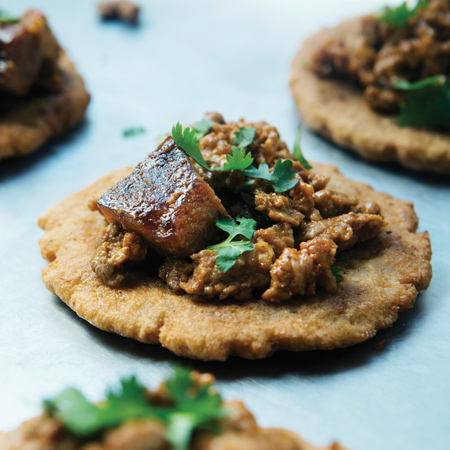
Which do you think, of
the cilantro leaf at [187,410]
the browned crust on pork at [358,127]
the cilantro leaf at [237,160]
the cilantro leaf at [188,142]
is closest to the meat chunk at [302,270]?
the cilantro leaf at [237,160]

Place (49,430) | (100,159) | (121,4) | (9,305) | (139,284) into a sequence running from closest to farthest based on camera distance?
1. (49,430)
2. (139,284)
3. (9,305)
4. (100,159)
5. (121,4)

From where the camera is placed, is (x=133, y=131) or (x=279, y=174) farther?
(x=133, y=131)

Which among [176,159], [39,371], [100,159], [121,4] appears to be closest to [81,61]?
[121,4]

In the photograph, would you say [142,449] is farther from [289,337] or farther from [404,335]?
[404,335]

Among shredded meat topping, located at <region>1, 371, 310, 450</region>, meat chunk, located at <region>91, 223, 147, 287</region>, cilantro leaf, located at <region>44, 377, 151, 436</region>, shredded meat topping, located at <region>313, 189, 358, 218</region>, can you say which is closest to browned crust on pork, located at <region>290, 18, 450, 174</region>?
shredded meat topping, located at <region>313, 189, 358, 218</region>

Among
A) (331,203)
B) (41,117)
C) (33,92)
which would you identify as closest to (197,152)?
(331,203)

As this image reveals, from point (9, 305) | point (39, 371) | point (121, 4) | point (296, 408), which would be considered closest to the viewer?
point (296, 408)

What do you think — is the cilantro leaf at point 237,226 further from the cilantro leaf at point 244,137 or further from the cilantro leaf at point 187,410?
the cilantro leaf at point 187,410

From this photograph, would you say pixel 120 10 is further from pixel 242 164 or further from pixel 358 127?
pixel 242 164
